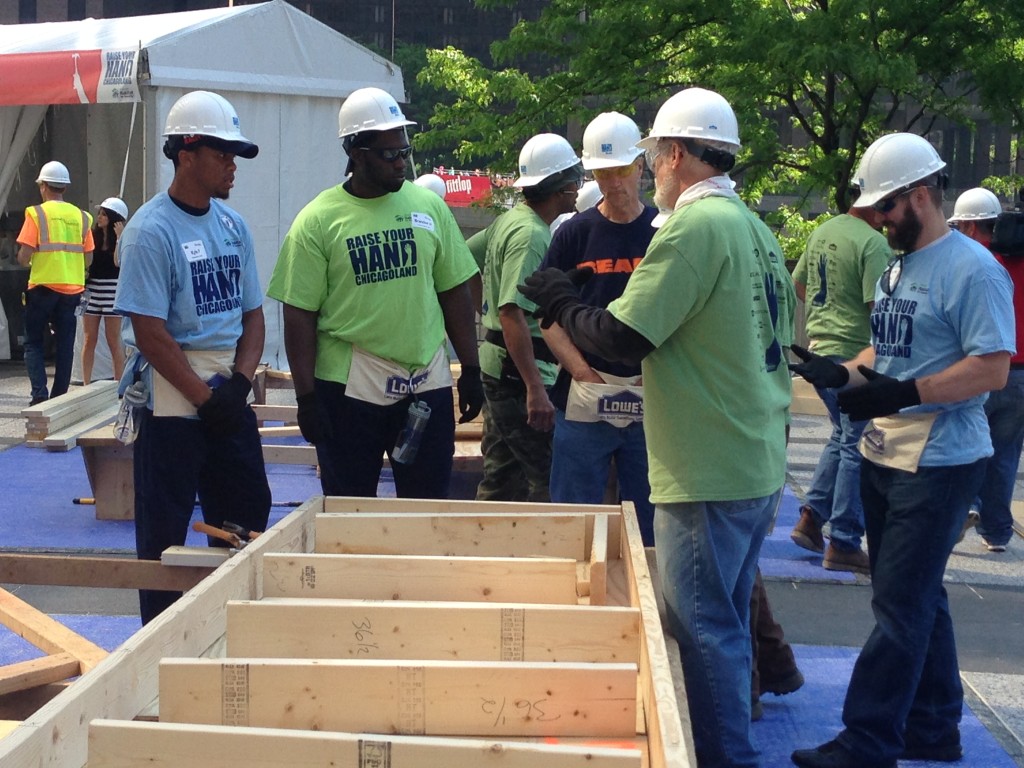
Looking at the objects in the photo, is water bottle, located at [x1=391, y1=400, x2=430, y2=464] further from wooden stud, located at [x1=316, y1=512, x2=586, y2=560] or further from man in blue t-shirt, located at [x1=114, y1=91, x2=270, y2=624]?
wooden stud, located at [x1=316, y1=512, x2=586, y2=560]

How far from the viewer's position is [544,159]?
5.95m

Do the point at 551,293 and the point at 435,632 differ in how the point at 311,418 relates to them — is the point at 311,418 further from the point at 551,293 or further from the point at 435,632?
the point at 435,632

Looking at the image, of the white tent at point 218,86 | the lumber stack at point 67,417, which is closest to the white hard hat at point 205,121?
the lumber stack at point 67,417

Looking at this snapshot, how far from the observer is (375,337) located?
488cm

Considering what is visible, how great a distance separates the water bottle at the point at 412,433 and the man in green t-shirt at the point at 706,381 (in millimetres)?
1360

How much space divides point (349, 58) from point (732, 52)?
13.3 ft

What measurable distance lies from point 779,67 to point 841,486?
5667mm

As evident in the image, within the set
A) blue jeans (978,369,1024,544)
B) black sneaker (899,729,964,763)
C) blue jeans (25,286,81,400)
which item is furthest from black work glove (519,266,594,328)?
blue jeans (25,286,81,400)

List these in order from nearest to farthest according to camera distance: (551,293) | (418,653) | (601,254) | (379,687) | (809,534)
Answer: (379,687) → (418,653) → (551,293) → (601,254) → (809,534)

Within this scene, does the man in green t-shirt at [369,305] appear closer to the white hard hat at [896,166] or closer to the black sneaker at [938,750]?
the white hard hat at [896,166]

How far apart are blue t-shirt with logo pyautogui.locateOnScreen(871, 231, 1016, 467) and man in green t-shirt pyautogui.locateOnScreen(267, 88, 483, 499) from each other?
1.70m

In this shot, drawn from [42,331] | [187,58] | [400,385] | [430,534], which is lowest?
[42,331]

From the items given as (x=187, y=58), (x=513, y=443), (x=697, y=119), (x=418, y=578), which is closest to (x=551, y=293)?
(x=697, y=119)

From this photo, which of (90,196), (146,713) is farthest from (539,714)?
(90,196)
